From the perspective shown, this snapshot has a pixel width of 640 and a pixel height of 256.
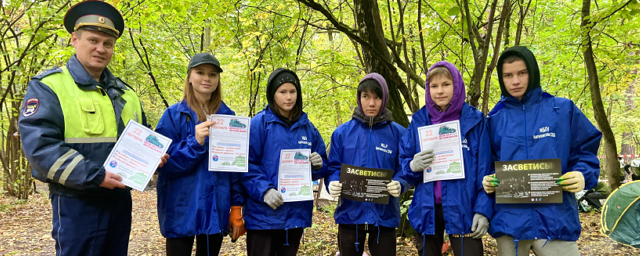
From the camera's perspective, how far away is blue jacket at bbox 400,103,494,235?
7.70 feet

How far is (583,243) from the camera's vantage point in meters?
5.30

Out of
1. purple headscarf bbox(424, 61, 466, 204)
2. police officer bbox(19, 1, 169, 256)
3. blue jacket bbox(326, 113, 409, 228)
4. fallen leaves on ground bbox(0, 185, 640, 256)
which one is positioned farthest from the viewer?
fallen leaves on ground bbox(0, 185, 640, 256)

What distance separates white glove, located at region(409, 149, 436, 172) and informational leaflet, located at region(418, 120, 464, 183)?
0.14ft

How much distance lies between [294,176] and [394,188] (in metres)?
0.78

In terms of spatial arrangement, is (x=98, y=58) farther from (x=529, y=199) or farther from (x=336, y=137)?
(x=529, y=199)

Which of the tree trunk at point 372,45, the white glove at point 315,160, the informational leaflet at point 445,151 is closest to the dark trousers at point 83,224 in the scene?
the white glove at point 315,160

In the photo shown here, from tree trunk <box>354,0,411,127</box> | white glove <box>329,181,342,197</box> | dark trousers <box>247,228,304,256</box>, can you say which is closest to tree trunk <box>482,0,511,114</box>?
tree trunk <box>354,0,411,127</box>

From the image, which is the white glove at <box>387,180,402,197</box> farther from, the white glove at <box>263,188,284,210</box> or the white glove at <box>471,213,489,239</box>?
the white glove at <box>263,188,284,210</box>

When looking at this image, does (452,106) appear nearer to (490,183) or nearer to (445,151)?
(445,151)

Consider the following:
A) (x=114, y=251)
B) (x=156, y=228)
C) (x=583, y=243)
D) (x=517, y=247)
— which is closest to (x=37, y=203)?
(x=156, y=228)

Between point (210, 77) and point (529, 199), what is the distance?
2385mm

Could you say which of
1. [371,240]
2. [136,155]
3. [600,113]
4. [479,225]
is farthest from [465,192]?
[600,113]

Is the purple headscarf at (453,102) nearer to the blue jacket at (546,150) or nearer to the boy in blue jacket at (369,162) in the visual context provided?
the blue jacket at (546,150)

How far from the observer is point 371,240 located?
2.81 m
